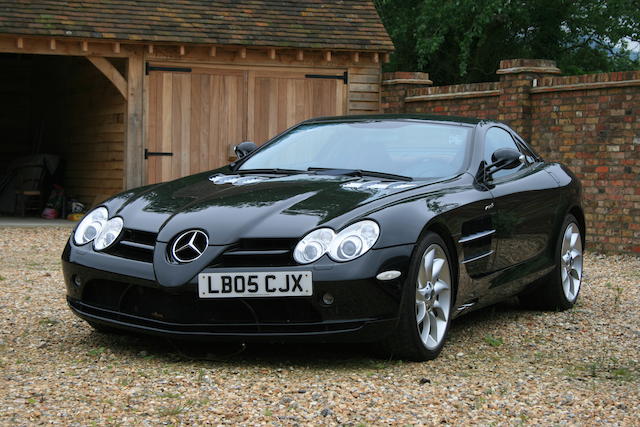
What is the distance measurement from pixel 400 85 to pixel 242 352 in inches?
448

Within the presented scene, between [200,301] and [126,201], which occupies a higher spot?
[126,201]

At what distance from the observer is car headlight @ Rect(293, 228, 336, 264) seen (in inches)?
188

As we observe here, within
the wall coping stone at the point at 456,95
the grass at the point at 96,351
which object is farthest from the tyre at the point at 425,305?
the wall coping stone at the point at 456,95

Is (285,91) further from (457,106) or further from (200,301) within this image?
(200,301)

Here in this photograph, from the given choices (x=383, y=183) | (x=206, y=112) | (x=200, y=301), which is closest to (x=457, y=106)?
(x=206, y=112)

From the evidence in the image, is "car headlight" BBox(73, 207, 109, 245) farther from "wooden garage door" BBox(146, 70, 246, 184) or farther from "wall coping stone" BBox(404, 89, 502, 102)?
"wooden garage door" BBox(146, 70, 246, 184)

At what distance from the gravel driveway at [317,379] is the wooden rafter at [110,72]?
8.75m

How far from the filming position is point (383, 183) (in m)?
5.55

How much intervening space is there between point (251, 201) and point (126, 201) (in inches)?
32.4

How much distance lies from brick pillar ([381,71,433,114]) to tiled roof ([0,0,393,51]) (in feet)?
2.05

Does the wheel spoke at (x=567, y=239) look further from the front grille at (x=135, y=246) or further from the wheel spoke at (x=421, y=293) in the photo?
the front grille at (x=135, y=246)

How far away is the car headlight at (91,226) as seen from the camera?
5.39m

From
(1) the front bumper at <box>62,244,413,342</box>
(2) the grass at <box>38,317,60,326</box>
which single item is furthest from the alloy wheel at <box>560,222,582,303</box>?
(2) the grass at <box>38,317,60,326</box>

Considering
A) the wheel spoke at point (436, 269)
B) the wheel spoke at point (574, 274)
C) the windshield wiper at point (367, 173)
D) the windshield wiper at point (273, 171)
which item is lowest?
the wheel spoke at point (574, 274)
